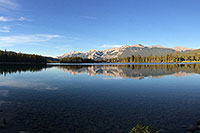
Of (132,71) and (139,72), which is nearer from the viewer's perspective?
(139,72)

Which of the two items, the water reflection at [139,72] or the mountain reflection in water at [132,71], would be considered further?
the mountain reflection in water at [132,71]

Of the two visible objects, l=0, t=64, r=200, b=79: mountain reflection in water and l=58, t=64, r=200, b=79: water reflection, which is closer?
l=58, t=64, r=200, b=79: water reflection

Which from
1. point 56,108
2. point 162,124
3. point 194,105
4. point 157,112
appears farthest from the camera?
point 194,105

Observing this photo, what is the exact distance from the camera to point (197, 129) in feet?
50.2

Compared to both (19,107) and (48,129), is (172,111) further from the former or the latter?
(19,107)

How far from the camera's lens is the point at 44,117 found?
722 inches

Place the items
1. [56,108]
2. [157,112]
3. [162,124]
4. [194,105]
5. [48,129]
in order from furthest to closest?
[194,105] < [56,108] < [157,112] < [162,124] < [48,129]

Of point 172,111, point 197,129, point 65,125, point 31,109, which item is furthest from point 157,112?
point 31,109

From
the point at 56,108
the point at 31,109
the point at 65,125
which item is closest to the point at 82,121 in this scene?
the point at 65,125

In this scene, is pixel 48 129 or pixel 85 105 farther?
pixel 85 105

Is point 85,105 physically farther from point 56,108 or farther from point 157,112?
point 157,112

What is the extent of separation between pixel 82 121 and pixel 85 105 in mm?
6182

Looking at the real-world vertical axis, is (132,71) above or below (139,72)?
above

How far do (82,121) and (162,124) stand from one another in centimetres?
912
